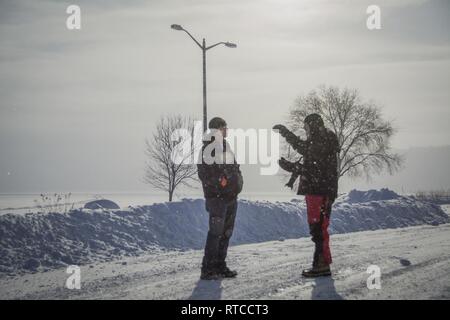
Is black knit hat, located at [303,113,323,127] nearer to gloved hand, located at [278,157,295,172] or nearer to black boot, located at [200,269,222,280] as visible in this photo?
gloved hand, located at [278,157,295,172]

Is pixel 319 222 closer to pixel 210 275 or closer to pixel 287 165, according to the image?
pixel 287 165

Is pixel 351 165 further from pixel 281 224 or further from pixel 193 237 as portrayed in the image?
pixel 193 237

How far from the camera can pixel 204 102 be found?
53.9 feet

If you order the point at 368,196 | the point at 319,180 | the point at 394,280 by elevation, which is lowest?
the point at 368,196

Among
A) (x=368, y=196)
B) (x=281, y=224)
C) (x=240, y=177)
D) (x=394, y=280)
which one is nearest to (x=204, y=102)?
(x=281, y=224)

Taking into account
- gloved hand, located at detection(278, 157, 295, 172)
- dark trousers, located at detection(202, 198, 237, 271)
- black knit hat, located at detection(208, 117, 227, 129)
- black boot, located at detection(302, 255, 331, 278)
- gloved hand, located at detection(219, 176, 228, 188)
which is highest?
black knit hat, located at detection(208, 117, 227, 129)

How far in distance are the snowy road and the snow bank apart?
1287 mm

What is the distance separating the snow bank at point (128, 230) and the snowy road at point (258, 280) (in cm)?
129

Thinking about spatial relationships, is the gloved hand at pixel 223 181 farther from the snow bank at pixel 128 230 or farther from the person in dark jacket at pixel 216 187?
the snow bank at pixel 128 230

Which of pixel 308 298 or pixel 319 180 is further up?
pixel 319 180

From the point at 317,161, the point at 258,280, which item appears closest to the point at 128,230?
the point at 258,280

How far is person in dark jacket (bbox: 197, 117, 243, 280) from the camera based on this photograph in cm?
605

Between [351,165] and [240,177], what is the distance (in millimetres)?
34192

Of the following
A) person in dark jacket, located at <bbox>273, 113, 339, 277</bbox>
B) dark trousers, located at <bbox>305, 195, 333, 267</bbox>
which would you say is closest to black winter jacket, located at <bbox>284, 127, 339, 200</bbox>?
person in dark jacket, located at <bbox>273, 113, 339, 277</bbox>
